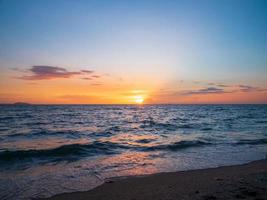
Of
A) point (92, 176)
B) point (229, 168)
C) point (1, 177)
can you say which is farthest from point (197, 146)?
point (1, 177)

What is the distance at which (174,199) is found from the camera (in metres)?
5.44

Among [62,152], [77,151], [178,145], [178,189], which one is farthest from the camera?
[178,145]

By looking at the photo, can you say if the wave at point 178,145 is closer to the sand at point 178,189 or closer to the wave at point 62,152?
the wave at point 62,152

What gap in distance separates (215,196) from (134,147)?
31.4 feet

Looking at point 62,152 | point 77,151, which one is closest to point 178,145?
point 77,151

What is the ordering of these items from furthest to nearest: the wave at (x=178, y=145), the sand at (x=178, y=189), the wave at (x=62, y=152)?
the wave at (x=178, y=145) → the wave at (x=62, y=152) → the sand at (x=178, y=189)

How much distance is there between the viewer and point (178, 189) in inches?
247

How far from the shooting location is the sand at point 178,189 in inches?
219

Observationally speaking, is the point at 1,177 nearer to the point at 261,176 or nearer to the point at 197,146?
the point at 261,176

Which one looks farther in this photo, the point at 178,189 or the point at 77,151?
the point at 77,151

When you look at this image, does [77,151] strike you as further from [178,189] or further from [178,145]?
[178,189]

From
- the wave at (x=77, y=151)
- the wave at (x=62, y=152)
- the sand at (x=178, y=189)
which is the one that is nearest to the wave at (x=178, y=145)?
the wave at (x=77, y=151)

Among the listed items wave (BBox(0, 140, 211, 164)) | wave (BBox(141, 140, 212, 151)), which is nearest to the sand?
wave (BBox(0, 140, 211, 164))

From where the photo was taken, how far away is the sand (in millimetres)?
5574
